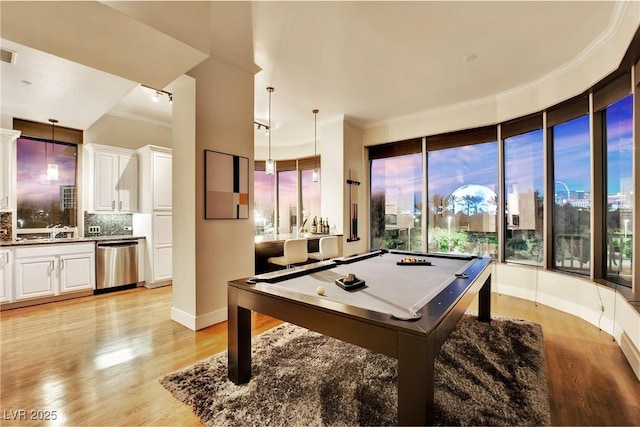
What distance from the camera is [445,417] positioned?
160 cm

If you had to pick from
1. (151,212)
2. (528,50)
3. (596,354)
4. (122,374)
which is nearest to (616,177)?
(528,50)

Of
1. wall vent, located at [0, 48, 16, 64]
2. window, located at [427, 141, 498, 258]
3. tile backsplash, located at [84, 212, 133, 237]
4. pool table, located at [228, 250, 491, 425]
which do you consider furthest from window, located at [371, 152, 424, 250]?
wall vent, located at [0, 48, 16, 64]

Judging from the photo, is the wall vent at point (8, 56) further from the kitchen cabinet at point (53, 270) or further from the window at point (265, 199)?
the window at point (265, 199)

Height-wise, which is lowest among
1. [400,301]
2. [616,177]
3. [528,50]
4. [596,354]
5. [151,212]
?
[596,354]

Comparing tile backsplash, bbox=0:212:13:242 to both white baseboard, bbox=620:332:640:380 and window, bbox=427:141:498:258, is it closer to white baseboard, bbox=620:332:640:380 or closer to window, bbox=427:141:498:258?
window, bbox=427:141:498:258

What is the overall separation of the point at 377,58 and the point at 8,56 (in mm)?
3932

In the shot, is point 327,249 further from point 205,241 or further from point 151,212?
point 151,212

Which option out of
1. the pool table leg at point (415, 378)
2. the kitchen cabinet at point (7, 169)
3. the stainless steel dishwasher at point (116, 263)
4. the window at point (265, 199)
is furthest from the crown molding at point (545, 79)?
the kitchen cabinet at point (7, 169)

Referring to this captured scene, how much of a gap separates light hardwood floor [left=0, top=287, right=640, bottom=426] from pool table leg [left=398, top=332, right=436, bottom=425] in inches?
45.9

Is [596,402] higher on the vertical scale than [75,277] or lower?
lower

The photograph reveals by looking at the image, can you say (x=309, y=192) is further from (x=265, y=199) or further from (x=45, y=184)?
(x=45, y=184)

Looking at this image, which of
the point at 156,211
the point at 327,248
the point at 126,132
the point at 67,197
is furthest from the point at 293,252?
the point at 67,197

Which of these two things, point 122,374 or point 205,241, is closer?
point 122,374

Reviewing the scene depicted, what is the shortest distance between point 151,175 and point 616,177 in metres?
6.39
